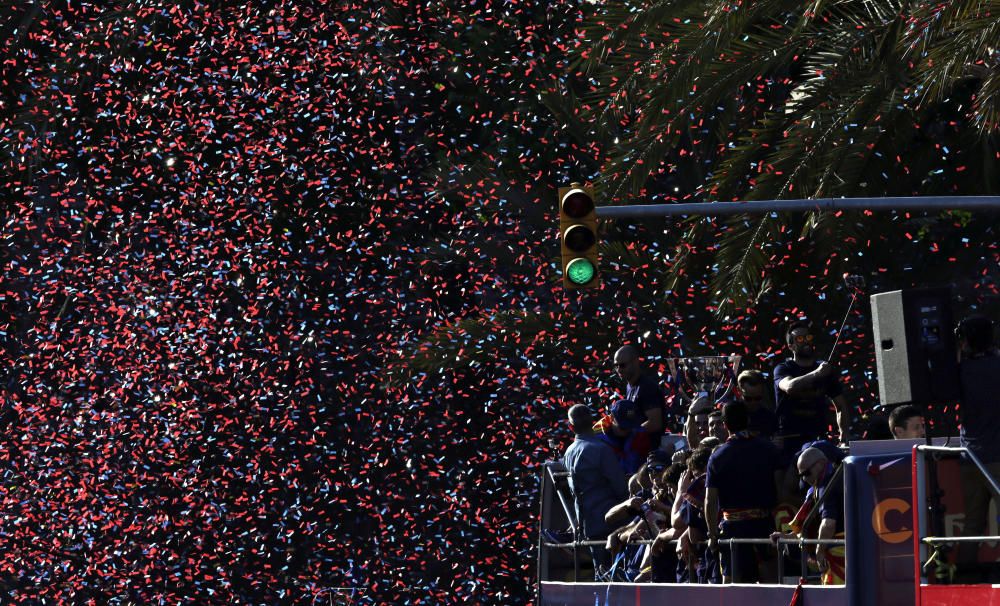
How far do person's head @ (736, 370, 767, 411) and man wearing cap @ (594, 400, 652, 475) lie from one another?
1.72 metres

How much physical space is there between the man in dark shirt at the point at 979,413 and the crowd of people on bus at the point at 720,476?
0.27 feet

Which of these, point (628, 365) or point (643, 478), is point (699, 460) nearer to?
point (643, 478)

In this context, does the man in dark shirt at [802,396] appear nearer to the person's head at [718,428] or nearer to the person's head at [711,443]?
the person's head at [718,428]

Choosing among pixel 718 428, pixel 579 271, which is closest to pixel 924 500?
pixel 718 428

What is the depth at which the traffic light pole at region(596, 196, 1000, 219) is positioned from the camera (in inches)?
540

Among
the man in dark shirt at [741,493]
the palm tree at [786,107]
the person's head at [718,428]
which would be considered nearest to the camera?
the man in dark shirt at [741,493]

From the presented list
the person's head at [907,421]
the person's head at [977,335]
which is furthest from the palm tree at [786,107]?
the person's head at [977,335]

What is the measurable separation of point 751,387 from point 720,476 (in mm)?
1271

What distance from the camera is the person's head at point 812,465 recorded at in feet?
38.1

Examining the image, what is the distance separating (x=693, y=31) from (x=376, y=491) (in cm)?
1163

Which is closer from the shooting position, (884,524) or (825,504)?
(884,524)

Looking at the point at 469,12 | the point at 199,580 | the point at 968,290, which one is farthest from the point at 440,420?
the point at 968,290

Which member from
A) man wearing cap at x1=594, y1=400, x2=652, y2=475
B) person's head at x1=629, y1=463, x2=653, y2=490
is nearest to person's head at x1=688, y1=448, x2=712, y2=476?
person's head at x1=629, y1=463, x2=653, y2=490

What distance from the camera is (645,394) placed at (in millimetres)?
15375
